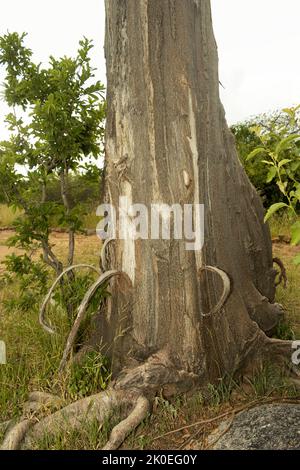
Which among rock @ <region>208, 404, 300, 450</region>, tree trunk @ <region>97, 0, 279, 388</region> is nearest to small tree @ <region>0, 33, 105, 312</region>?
tree trunk @ <region>97, 0, 279, 388</region>

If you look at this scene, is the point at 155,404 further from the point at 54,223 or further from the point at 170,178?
the point at 54,223

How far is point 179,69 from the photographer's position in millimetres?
3383

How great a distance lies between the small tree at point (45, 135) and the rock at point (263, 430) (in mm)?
2056

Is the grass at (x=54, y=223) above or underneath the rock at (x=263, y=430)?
above

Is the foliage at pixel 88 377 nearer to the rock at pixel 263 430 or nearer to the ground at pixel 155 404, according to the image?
the ground at pixel 155 404

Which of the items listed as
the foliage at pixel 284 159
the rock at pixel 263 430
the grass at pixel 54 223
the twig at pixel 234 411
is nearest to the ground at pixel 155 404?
the twig at pixel 234 411

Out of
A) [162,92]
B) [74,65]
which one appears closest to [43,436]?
[162,92]

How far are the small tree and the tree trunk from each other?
2.15 feet

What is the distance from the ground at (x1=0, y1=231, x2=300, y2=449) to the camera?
3.13 metres

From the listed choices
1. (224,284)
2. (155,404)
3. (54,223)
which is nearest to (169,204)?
(224,284)

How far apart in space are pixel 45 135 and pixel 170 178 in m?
1.29

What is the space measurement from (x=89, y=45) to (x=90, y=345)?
2.49 meters

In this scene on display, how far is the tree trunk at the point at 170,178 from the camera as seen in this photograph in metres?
3.39

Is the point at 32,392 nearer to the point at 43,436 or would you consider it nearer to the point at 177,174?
the point at 43,436
